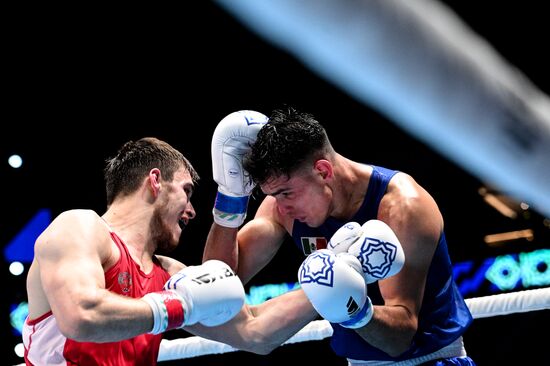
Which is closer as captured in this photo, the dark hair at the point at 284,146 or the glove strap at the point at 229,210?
the dark hair at the point at 284,146

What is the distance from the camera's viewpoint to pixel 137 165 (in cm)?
253

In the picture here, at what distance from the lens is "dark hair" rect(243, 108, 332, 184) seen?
252 cm

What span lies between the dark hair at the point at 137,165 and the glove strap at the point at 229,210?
0.28m

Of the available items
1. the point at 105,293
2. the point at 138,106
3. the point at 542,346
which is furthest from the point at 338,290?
the point at 542,346

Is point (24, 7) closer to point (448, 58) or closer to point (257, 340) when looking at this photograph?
point (257, 340)

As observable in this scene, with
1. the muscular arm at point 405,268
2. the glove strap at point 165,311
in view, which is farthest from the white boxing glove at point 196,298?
the muscular arm at point 405,268

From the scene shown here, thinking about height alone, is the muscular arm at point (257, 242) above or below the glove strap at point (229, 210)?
below

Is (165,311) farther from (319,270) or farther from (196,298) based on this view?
(319,270)

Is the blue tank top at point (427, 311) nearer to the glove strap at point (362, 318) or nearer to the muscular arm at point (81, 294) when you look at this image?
the glove strap at point (362, 318)

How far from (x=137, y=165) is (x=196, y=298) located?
79 cm

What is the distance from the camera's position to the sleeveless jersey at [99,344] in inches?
81.7

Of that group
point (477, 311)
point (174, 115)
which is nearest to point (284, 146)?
point (477, 311)

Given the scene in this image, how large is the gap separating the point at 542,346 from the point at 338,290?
214 inches

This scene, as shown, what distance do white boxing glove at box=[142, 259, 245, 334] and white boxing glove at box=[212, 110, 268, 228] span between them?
0.74 meters
